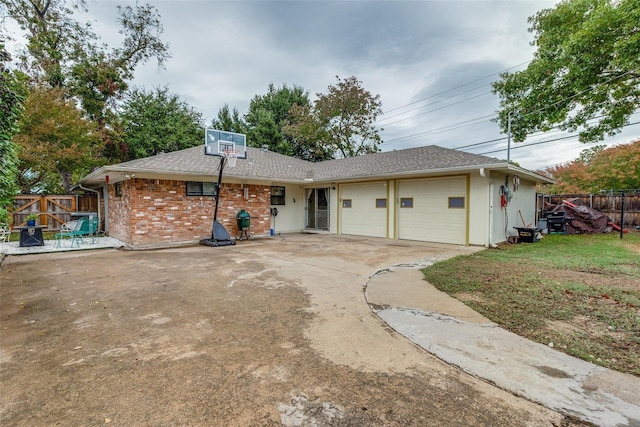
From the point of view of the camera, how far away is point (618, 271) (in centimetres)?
558

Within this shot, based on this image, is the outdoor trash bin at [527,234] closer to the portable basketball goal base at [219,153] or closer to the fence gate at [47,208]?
the portable basketball goal base at [219,153]

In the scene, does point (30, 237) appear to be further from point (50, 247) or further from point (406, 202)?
point (406, 202)

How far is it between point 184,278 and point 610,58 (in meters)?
16.2

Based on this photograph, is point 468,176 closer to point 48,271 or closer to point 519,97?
point 519,97

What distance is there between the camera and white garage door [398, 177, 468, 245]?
379 inches

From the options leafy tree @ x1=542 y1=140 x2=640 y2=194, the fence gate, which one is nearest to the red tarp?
leafy tree @ x1=542 y1=140 x2=640 y2=194

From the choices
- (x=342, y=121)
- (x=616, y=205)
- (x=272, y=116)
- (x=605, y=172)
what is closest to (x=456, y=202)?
(x=616, y=205)

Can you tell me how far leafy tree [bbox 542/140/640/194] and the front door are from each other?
14.2 meters

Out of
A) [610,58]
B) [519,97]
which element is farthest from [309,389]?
[519,97]

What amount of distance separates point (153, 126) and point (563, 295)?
71.0ft

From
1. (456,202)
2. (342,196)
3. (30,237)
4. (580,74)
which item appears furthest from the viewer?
(342,196)

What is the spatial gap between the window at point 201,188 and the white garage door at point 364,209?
5.40m

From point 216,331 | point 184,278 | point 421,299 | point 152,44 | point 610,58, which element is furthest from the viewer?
point 152,44

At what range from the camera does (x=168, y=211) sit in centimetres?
988
